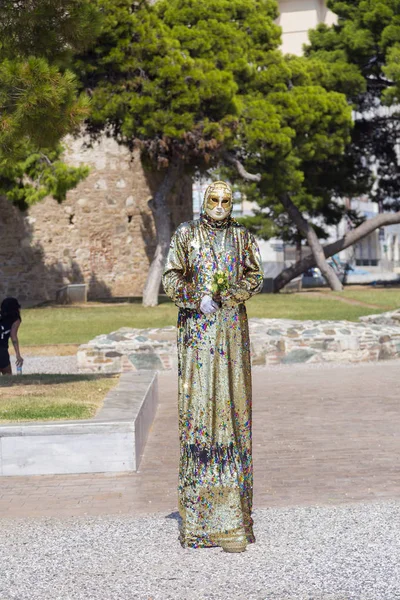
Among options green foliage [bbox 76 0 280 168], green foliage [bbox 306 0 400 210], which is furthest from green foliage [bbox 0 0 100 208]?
green foliage [bbox 306 0 400 210]

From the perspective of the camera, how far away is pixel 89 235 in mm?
34031

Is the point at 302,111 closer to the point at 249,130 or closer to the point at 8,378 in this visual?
the point at 249,130

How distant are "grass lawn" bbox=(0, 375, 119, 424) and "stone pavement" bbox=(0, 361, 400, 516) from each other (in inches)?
22.8

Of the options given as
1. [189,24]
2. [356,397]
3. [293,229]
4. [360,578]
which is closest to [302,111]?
[189,24]

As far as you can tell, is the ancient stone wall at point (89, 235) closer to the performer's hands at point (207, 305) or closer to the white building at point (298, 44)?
the white building at point (298, 44)

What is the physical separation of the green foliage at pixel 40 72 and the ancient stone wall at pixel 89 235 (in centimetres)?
2264

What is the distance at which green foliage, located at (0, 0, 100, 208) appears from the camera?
8.96 m

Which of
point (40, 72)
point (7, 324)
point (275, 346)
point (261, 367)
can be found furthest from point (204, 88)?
point (40, 72)

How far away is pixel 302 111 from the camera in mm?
30688

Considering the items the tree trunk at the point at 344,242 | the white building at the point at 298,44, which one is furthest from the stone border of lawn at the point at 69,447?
the white building at the point at 298,44

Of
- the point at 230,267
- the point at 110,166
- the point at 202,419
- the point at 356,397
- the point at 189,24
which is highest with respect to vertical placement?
the point at 189,24

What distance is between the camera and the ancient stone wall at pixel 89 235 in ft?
107

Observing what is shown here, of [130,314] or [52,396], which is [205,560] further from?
[130,314]

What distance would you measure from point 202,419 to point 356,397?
235 inches
